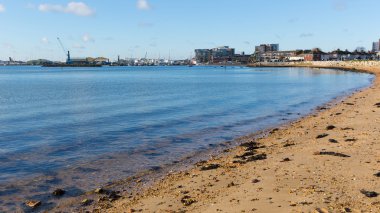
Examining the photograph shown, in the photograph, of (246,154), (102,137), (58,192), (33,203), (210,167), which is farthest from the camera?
(102,137)

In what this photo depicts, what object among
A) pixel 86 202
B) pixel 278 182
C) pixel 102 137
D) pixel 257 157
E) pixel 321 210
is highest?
pixel 321 210

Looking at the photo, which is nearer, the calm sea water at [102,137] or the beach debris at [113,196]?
the beach debris at [113,196]

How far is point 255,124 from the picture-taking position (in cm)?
2580

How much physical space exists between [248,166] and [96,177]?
5436mm

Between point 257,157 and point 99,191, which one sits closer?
point 99,191

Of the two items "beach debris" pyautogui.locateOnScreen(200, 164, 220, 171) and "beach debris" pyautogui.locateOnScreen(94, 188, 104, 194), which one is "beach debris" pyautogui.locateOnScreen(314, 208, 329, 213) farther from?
"beach debris" pyautogui.locateOnScreen(94, 188, 104, 194)

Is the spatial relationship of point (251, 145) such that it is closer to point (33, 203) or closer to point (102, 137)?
point (102, 137)

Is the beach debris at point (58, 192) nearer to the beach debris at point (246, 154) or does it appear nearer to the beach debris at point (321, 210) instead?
the beach debris at point (246, 154)

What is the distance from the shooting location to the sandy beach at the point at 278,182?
9328 millimetres

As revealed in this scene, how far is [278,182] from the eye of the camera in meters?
11.1

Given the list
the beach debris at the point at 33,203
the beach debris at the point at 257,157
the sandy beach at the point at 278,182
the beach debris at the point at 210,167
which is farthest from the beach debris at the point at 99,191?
the beach debris at the point at 257,157

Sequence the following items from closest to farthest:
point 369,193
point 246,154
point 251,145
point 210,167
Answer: point 369,193
point 210,167
point 246,154
point 251,145

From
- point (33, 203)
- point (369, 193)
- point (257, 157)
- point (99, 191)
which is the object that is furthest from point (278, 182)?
point (33, 203)

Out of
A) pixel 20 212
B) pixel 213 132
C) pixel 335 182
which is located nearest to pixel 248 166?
pixel 335 182
